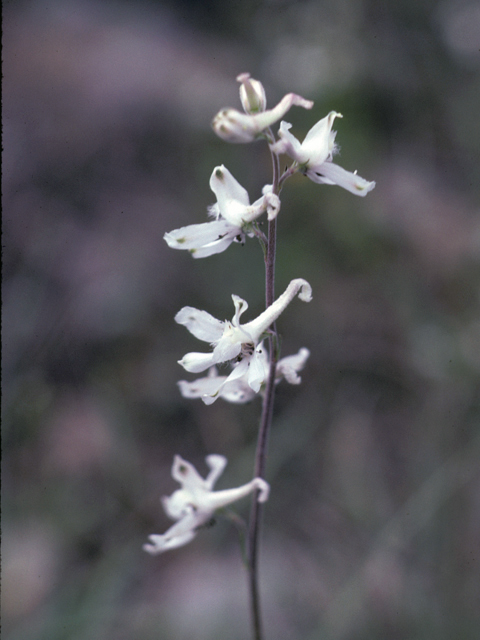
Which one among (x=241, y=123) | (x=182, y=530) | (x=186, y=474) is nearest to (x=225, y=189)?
(x=241, y=123)

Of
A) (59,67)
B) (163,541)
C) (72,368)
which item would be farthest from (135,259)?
(59,67)

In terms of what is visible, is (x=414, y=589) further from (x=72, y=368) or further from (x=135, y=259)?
(x=135, y=259)

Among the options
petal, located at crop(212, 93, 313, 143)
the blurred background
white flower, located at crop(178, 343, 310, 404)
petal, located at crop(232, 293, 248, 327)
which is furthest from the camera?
the blurred background

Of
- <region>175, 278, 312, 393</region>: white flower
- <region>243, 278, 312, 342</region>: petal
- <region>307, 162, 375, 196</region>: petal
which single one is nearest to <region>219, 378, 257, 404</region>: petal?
<region>175, 278, 312, 393</region>: white flower

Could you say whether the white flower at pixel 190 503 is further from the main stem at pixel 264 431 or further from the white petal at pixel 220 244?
the white petal at pixel 220 244

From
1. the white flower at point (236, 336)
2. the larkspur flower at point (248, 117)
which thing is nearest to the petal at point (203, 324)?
the white flower at point (236, 336)

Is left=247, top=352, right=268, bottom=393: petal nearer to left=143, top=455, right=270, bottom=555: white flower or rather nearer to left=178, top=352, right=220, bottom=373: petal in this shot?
left=178, top=352, right=220, bottom=373: petal

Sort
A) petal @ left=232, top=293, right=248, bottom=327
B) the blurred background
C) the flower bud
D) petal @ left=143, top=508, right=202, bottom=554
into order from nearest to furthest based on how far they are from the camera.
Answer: the flower bud → petal @ left=232, top=293, right=248, bottom=327 → petal @ left=143, top=508, right=202, bottom=554 → the blurred background
